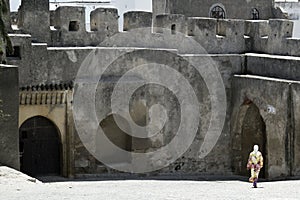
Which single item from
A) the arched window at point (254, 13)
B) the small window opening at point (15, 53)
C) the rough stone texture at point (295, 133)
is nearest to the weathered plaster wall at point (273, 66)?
the rough stone texture at point (295, 133)

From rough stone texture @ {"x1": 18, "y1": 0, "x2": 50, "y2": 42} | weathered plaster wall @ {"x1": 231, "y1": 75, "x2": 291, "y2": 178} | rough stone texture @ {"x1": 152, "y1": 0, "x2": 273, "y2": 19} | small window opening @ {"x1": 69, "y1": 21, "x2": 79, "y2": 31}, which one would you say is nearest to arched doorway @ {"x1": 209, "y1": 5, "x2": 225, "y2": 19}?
rough stone texture @ {"x1": 152, "y1": 0, "x2": 273, "y2": 19}

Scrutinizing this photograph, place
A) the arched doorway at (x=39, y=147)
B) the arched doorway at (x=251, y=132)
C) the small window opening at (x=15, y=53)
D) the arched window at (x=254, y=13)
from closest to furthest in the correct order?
the small window opening at (x=15, y=53) < the arched doorway at (x=39, y=147) < the arched doorway at (x=251, y=132) < the arched window at (x=254, y=13)

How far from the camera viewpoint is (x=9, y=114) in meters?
12.7

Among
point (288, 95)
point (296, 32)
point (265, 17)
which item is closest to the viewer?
point (288, 95)

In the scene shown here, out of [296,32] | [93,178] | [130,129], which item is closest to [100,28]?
[130,129]

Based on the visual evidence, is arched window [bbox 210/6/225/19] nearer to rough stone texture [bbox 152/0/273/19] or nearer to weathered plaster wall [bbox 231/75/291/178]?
rough stone texture [bbox 152/0/273/19]

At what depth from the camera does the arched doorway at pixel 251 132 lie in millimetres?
16781

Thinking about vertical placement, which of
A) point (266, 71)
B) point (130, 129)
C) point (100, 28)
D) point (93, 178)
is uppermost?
point (100, 28)

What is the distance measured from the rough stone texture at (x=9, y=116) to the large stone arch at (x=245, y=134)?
6.04 metres

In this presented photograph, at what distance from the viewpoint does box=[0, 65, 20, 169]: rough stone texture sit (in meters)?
12.6

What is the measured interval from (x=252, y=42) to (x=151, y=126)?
4.11 meters

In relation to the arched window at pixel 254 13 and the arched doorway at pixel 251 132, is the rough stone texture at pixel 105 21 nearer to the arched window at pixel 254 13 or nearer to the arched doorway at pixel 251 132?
the arched doorway at pixel 251 132

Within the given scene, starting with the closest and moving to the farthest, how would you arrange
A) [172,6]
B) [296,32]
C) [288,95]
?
[288,95] → [172,6] → [296,32]

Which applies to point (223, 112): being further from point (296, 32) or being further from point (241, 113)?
point (296, 32)
